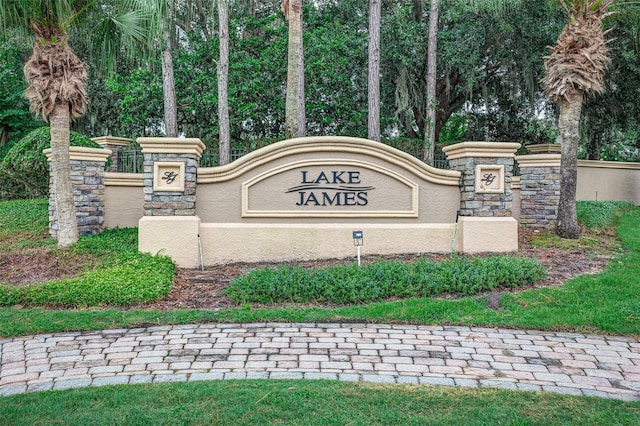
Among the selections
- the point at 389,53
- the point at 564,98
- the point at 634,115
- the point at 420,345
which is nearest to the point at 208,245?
the point at 420,345

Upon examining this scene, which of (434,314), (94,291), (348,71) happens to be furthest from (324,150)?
(348,71)

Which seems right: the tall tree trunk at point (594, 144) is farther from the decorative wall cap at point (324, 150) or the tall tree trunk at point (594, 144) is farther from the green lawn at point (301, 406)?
the green lawn at point (301, 406)

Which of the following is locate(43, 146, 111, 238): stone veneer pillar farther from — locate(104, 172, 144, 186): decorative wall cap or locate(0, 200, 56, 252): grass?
locate(0, 200, 56, 252): grass

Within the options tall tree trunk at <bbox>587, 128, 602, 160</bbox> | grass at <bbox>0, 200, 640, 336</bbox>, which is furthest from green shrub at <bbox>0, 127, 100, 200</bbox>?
tall tree trunk at <bbox>587, 128, 602, 160</bbox>

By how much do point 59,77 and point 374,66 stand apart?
7992 mm

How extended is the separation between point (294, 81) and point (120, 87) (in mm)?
6962

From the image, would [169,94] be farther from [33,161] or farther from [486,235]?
[486,235]

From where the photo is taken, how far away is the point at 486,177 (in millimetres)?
8781

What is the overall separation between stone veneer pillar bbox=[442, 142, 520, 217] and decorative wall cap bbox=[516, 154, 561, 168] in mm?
2133

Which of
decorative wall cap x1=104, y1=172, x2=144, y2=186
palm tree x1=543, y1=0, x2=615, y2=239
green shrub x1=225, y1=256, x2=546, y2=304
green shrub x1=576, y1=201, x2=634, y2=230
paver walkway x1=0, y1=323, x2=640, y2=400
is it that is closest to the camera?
paver walkway x1=0, y1=323, x2=640, y2=400

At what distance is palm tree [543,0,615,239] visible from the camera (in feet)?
31.3

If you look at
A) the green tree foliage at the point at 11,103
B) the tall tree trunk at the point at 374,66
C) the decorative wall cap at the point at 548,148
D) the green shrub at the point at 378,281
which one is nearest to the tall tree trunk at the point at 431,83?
the tall tree trunk at the point at 374,66

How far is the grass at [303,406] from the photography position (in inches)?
126

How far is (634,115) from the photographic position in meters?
16.0
